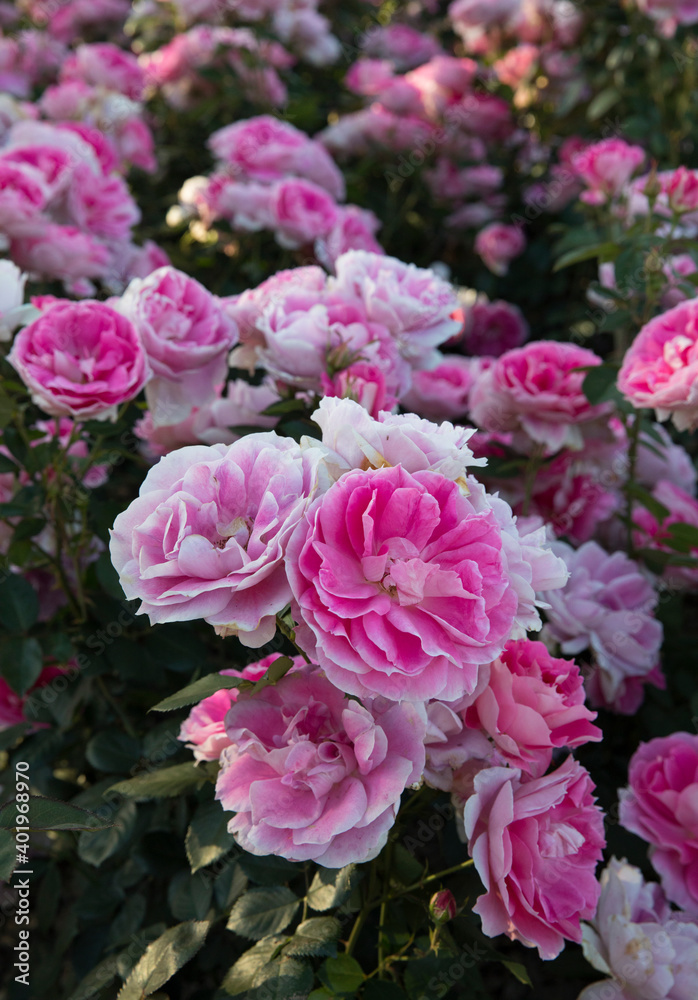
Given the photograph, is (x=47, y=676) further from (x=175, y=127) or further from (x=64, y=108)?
(x=175, y=127)

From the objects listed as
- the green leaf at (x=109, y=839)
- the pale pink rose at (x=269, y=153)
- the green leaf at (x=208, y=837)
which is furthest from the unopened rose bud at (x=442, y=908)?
the pale pink rose at (x=269, y=153)

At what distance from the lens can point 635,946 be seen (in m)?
0.92

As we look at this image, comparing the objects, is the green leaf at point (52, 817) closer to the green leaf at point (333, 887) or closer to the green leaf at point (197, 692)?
the green leaf at point (197, 692)

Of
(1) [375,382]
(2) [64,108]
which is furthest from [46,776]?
(2) [64,108]

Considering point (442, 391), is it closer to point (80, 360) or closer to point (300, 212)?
point (300, 212)

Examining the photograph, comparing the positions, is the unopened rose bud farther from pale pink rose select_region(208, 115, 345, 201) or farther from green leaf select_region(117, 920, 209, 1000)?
pale pink rose select_region(208, 115, 345, 201)

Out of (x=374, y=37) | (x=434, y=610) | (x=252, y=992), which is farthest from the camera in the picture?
(x=374, y=37)

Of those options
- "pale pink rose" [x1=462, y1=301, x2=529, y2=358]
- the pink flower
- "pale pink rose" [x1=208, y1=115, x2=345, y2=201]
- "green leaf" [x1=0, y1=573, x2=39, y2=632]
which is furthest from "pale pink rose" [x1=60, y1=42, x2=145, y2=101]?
"green leaf" [x1=0, y1=573, x2=39, y2=632]

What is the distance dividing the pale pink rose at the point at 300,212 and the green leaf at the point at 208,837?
4.34ft

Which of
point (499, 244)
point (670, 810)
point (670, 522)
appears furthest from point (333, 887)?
point (499, 244)

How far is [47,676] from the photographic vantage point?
1.42 metres

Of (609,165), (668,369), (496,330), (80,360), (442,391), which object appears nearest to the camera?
(80,360)

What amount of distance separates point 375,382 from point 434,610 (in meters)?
0.40

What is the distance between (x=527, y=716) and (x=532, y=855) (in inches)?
5.2
